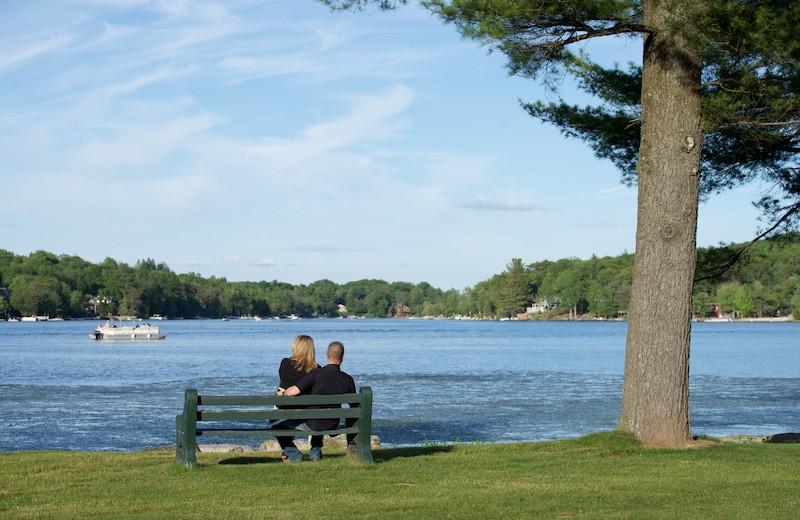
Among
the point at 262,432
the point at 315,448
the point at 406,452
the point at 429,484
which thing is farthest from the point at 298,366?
the point at 429,484

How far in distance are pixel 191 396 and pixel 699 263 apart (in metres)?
10.2

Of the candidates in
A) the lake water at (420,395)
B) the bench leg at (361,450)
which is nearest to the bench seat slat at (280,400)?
the bench leg at (361,450)

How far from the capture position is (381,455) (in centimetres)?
1076

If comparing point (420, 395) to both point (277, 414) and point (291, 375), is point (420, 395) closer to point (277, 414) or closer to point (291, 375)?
point (291, 375)

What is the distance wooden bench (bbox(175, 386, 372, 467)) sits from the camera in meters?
9.23

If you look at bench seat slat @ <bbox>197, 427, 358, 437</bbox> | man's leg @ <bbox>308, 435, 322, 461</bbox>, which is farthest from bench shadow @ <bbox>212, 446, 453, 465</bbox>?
bench seat slat @ <bbox>197, 427, 358, 437</bbox>

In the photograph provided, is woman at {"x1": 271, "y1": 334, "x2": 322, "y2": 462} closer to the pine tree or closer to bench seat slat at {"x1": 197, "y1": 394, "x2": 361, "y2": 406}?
bench seat slat at {"x1": 197, "y1": 394, "x2": 361, "y2": 406}

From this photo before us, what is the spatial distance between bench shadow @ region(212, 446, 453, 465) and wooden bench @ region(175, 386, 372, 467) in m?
0.54

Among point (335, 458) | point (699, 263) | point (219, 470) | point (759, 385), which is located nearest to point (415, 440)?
point (699, 263)

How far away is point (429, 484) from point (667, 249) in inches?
177

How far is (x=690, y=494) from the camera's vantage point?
832cm

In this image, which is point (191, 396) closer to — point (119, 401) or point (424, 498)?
point (424, 498)

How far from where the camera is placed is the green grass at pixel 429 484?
24.5 feet

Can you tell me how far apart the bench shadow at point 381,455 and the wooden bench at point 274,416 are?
0.54m
